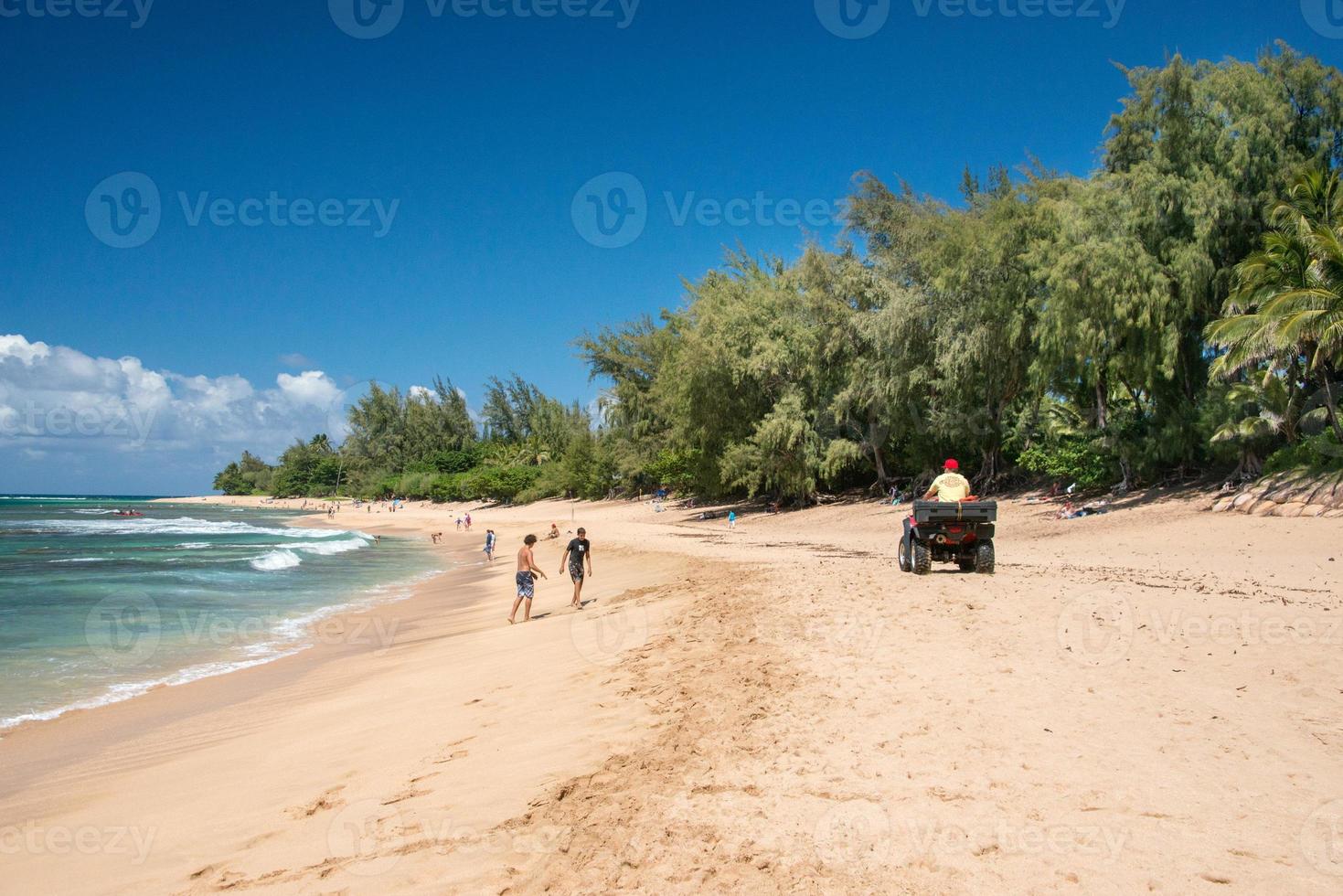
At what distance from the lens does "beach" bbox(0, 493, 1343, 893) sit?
413cm

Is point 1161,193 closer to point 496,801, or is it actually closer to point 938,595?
point 938,595

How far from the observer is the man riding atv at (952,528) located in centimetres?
1197

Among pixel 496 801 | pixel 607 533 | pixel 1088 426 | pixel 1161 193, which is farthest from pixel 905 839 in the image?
pixel 607 533

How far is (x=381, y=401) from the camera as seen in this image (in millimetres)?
112062

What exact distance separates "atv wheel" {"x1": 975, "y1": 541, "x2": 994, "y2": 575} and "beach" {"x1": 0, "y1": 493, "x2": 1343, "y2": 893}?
726 mm

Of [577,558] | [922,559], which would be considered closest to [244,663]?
[577,558]

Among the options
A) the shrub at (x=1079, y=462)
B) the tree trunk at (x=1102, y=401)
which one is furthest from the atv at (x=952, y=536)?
the tree trunk at (x=1102, y=401)

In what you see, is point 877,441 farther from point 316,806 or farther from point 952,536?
point 316,806

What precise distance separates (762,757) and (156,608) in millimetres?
17139

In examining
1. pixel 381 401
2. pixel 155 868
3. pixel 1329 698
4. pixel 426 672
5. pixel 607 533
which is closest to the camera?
pixel 155 868

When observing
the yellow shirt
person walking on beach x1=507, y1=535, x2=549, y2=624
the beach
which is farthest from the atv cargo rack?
person walking on beach x1=507, y1=535, x2=549, y2=624

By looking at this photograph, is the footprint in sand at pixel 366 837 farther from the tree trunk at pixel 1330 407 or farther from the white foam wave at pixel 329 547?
the white foam wave at pixel 329 547

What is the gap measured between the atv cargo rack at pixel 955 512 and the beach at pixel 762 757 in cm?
98

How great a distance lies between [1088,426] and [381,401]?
103 metres
